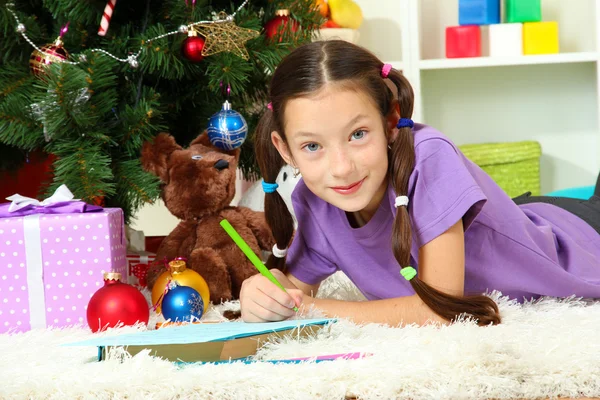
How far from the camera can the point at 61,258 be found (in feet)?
3.71

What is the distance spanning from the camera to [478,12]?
2064mm

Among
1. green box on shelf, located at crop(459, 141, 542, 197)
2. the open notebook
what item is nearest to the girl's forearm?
the open notebook

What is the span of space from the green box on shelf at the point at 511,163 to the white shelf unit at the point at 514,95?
0.17 metres

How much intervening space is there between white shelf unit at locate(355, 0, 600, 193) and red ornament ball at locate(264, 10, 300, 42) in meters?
0.80

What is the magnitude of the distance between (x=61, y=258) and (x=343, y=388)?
569 mm

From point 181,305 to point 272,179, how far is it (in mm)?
224

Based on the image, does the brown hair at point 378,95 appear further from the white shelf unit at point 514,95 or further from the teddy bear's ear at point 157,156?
the white shelf unit at point 514,95

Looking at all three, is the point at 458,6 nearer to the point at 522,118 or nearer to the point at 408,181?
the point at 522,118

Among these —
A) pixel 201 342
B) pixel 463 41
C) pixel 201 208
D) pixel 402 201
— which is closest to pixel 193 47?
pixel 201 208

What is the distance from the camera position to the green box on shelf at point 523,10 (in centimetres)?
203

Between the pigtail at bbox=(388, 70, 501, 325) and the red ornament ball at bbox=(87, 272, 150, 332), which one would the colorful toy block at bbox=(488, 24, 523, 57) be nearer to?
the pigtail at bbox=(388, 70, 501, 325)

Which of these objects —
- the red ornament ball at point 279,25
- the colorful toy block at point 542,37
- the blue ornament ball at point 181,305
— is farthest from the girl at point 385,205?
the colorful toy block at point 542,37

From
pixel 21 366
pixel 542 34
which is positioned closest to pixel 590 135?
pixel 542 34

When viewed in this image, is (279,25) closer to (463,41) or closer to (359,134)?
(359,134)
